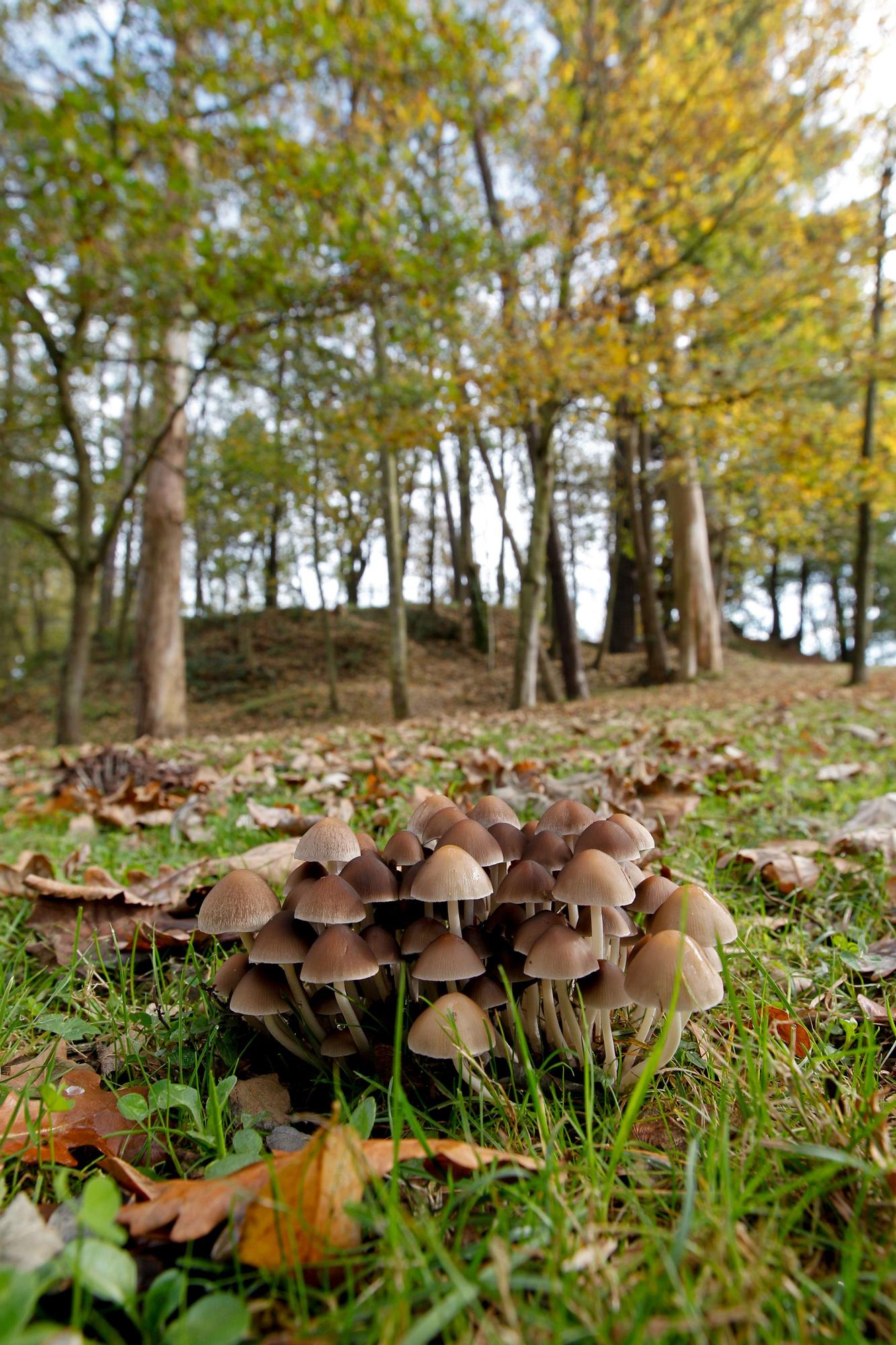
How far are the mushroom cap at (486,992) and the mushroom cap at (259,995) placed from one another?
→ 0.34 m

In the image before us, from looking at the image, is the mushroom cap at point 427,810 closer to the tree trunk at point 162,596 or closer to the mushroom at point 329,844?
the mushroom at point 329,844

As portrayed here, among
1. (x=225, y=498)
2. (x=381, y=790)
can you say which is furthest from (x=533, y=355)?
(x=225, y=498)

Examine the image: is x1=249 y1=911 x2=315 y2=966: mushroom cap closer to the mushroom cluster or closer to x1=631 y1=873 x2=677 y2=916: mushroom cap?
the mushroom cluster

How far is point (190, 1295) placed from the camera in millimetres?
835

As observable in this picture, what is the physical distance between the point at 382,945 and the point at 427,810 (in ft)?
1.05

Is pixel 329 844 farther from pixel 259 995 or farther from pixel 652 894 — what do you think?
pixel 652 894

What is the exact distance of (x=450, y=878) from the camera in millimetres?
1179

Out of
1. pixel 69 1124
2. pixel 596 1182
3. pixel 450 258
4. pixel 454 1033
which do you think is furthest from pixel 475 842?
pixel 450 258

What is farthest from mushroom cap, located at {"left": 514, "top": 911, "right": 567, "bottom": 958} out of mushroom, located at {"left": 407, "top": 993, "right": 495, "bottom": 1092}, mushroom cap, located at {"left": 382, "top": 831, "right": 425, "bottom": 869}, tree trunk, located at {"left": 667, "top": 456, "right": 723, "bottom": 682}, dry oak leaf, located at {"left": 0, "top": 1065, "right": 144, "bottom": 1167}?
tree trunk, located at {"left": 667, "top": 456, "right": 723, "bottom": 682}

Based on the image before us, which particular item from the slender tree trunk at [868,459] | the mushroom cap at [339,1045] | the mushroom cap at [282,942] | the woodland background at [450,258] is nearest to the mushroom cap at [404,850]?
the mushroom cap at [282,942]

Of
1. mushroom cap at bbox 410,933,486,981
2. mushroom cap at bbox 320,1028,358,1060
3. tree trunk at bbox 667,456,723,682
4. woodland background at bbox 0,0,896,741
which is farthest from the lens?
tree trunk at bbox 667,456,723,682

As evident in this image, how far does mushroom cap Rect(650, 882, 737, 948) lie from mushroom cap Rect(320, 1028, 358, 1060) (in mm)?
581

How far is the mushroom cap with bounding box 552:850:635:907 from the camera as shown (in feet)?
3.75

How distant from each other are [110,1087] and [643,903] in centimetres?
101
